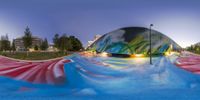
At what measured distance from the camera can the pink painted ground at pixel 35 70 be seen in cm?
970

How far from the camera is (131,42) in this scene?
11.2 metres

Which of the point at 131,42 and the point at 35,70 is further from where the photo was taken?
the point at 131,42

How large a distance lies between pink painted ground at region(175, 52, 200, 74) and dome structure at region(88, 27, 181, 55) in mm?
451

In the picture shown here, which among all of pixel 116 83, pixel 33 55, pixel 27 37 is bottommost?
pixel 116 83

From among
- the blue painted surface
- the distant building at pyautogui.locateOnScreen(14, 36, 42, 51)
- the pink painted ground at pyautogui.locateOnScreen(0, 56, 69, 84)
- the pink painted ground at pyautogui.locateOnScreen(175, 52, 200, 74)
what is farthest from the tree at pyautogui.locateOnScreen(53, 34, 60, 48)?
the pink painted ground at pyautogui.locateOnScreen(175, 52, 200, 74)

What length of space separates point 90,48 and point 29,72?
2640 mm

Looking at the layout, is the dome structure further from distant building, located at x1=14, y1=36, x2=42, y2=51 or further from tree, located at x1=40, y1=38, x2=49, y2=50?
distant building, located at x1=14, y1=36, x2=42, y2=51

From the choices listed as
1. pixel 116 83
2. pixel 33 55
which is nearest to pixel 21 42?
pixel 33 55

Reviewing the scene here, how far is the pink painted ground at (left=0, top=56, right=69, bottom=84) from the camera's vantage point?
9.70m

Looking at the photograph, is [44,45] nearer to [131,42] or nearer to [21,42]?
[21,42]

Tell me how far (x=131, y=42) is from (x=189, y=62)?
8.05 ft

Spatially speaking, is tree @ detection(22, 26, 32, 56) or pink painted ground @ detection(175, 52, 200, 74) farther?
tree @ detection(22, 26, 32, 56)

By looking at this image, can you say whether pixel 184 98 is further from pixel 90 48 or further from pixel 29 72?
pixel 29 72

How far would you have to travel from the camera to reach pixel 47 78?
971cm
